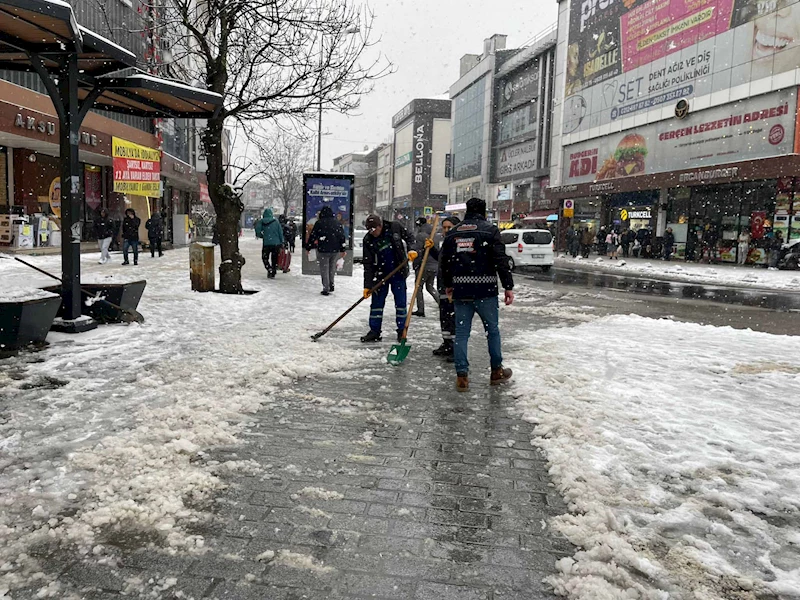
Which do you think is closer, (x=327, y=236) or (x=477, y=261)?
(x=477, y=261)

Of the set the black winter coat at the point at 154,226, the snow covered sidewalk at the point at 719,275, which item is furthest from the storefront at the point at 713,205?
the black winter coat at the point at 154,226

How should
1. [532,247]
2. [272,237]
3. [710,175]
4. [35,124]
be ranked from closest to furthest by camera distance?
[272,237]
[35,124]
[532,247]
[710,175]

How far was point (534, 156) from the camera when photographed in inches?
1893

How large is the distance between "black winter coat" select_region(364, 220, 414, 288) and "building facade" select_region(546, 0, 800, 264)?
2075 centimetres

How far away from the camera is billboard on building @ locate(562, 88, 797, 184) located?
2391 cm

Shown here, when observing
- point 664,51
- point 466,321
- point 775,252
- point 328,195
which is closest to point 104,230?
point 328,195

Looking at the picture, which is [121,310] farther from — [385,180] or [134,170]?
[385,180]

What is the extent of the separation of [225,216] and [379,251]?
4795 millimetres

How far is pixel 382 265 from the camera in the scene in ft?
25.9

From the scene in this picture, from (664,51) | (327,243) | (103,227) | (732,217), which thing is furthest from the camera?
(664,51)

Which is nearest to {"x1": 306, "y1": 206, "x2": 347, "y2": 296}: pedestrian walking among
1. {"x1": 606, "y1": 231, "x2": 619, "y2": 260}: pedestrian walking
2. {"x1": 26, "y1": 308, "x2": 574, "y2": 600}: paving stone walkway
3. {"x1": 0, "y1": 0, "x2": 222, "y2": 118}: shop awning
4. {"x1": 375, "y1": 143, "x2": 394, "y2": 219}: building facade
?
{"x1": 0, "y1": 0, "x2": 222, "y2": 118}: shop awning

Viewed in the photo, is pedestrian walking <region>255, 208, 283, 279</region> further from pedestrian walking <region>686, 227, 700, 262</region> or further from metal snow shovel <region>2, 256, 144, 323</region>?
pedestrian walking <region>686, 227, 700, 262</region>

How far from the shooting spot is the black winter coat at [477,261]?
5434 millimetres

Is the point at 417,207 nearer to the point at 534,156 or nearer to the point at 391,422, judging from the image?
the point at 534,156
